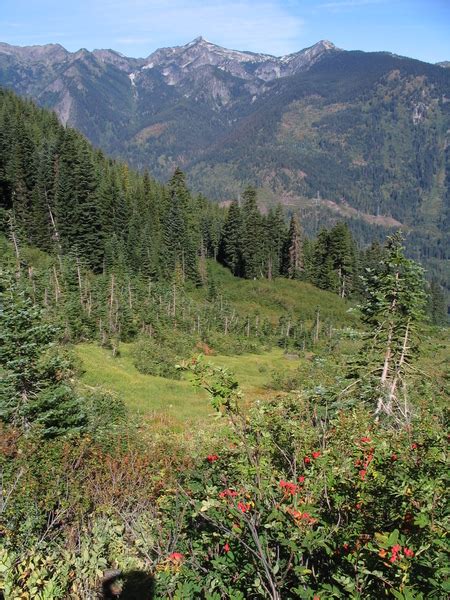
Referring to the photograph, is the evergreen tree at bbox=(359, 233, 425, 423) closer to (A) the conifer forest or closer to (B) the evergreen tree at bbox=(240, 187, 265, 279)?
(A) the conifer forest

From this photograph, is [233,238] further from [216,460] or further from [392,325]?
[216,460]

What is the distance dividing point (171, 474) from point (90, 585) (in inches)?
172

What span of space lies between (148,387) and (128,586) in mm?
25275

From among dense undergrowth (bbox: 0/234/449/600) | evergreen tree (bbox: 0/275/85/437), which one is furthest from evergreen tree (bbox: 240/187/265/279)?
evergreen tree (bbox: 0/275/85/437)

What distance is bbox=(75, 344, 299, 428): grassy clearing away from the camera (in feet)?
89.8

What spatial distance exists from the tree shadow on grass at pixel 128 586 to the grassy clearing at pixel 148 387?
15.3 m

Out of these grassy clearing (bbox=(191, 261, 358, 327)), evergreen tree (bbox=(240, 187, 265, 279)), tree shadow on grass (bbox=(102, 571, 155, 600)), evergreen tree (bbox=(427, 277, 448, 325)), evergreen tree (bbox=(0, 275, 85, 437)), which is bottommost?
evergreen tree (bbox=(427, 277, 448, 325))

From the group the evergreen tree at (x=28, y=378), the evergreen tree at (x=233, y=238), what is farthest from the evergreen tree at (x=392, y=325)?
the evergreen tree at (x=233, y=238)

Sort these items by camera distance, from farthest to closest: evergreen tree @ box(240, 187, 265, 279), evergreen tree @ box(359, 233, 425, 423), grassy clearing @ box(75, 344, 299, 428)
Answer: evergreen tree @ box(240, 187, 265, 279)
grassy clearing @ box(75, 344, 299, 428)
evergreen tree @ box(359, 233, 425, 423)

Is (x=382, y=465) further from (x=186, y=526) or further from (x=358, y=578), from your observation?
(x=186, y=526)

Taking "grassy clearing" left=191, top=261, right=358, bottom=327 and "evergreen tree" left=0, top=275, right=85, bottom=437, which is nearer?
"evergreen tree" left=0, top=275, right=85, bottom=437

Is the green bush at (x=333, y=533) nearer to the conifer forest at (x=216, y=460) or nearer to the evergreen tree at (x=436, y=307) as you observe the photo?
the conifer forest at (x=216, y=460)

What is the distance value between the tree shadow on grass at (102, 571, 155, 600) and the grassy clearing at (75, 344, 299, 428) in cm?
1529

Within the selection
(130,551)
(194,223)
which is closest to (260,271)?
(194,223)
